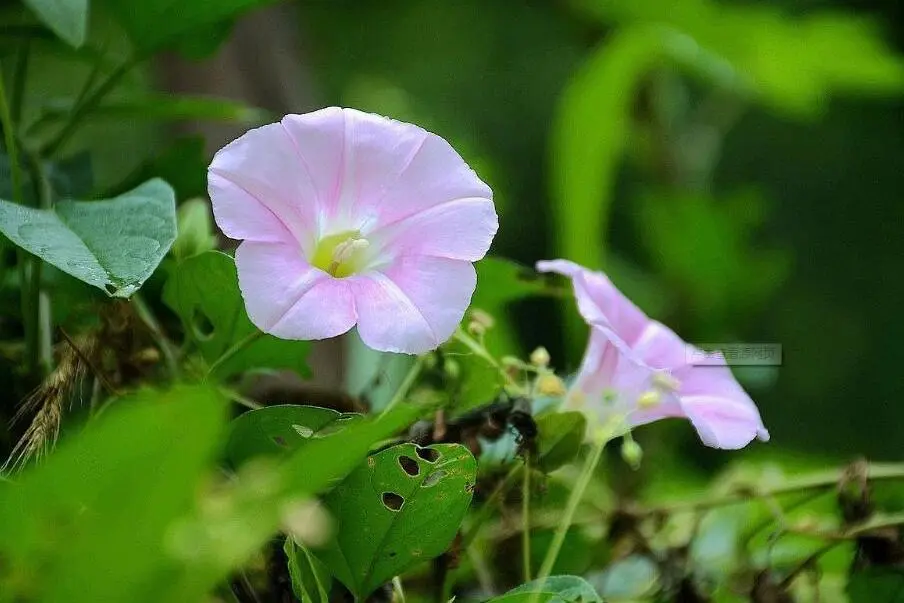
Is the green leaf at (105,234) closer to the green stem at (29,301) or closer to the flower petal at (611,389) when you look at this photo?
the green stem at (29,301)

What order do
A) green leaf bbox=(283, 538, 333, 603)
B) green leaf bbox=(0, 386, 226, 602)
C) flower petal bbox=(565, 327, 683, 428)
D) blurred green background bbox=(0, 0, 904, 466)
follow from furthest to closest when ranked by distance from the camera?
1. blurred green background bbox=(0, 0, 904, 466)
2. flower petal bbox=(565, 327, 683, 428)
3. green leaf bbox=(283, 538, 333, 603)
4. green leaf bbox=(0, 386, 226, 602)

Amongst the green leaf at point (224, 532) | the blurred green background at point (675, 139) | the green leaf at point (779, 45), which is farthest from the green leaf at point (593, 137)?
the green leaf at point (224, 532)

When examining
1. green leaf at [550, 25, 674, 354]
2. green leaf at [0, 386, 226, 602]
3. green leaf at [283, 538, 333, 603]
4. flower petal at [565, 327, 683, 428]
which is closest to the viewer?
green leaf at [0, 386, 226, 602]

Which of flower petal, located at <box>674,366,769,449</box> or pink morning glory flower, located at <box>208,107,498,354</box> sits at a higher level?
pink morning glory flower, located at <box>208,107,498,354</box>

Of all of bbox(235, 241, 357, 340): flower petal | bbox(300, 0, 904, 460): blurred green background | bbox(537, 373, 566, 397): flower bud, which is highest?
bbox(235, 241, 357, 340): flower petal

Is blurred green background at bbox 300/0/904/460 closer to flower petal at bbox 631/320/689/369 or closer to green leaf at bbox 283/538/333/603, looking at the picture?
flower petal at bbox 631/320/689/369

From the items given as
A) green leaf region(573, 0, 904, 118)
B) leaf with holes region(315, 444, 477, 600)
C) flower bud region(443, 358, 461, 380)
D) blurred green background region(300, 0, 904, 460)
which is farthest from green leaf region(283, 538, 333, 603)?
green leaf region(573, 0, 904, 118)

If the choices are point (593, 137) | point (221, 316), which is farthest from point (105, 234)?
point (593, 137)

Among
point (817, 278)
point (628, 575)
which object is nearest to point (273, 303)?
point (628, 575)
